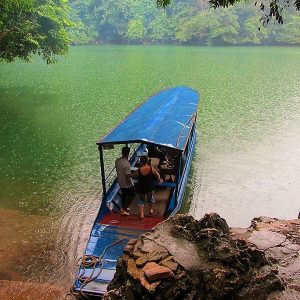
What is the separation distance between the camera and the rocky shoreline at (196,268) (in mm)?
3459

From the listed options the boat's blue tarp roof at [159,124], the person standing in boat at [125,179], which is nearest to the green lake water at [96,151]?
the person standing in boat at [125,179]

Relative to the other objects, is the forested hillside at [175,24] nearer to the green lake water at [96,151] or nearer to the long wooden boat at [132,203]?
the green lake water at [96,151]

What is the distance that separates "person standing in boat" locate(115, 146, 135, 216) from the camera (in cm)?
657

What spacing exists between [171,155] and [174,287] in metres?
5.15

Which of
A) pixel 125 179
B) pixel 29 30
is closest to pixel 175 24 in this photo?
pixel 29 30

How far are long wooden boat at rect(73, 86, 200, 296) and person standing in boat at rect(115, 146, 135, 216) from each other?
0.66 feet

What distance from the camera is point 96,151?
11672 mm

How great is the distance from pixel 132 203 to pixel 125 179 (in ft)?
2.73

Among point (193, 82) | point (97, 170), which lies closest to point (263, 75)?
point (193, 82)

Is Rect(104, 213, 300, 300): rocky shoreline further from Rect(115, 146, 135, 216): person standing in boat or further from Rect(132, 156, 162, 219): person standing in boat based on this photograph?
Rect(115, 146, 135, 216): person standing in boat

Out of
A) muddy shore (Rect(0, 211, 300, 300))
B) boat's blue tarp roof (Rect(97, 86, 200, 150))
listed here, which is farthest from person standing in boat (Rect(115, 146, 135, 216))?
muddy shore (Rect(0, 211, 300, 300))

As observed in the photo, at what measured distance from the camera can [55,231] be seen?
7.38 meters

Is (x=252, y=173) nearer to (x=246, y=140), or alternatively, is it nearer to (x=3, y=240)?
(x=246, y=140)

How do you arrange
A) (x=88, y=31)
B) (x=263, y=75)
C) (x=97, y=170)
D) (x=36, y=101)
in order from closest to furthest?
(x=97, y=170) < (x=36, y=101) < (x=263, y=75) < (x=88, y=31)
